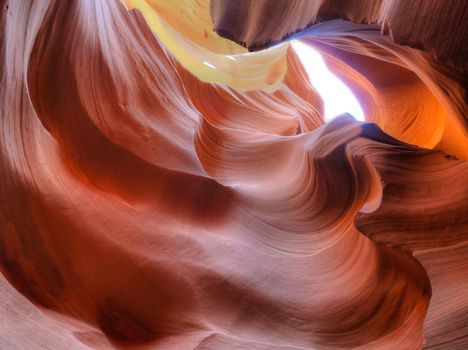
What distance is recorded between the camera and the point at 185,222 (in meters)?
0.90

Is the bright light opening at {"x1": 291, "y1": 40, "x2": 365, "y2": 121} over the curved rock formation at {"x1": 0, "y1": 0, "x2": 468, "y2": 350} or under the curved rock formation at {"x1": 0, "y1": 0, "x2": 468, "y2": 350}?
over

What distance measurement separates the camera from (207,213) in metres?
0.93

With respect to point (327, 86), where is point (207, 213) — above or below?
below

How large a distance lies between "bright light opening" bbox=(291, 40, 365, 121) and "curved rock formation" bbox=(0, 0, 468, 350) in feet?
1.18

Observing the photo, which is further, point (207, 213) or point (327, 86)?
point (327, 86)

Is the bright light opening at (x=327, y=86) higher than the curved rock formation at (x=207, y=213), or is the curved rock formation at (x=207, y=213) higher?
the bright light opening at (x=327, y=86)

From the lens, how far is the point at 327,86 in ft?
5.16

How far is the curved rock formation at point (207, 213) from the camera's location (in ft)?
2.36

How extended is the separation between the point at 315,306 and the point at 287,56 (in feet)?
3.82

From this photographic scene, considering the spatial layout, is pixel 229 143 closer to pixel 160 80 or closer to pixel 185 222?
pixel 160 80

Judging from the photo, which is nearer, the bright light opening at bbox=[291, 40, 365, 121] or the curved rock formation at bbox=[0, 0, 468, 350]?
the curved rock formation at bbox=[0, 0, 468, 350]

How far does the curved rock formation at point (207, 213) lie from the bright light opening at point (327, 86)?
36 centimetres

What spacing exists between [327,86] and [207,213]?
0.82 m

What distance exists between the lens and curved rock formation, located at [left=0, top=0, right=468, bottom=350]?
0.72 m
